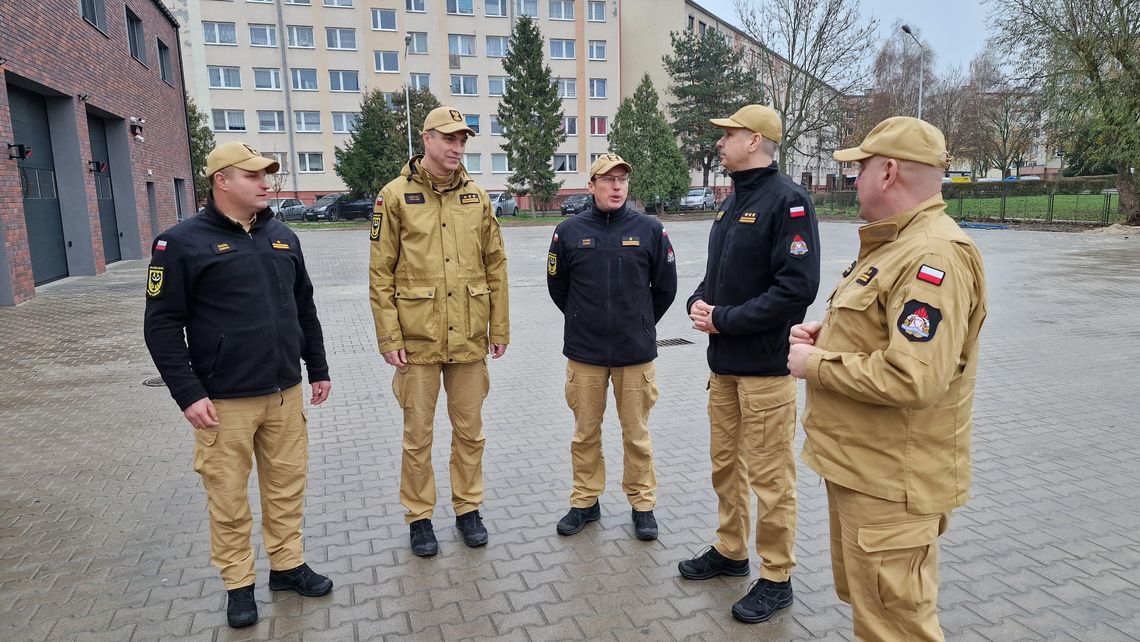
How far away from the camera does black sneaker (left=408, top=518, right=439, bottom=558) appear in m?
3.91

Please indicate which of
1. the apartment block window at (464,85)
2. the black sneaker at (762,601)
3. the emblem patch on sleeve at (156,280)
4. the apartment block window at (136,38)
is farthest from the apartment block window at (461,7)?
the black sneaker at (762,601)

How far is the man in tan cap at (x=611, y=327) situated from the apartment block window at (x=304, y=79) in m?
51.3

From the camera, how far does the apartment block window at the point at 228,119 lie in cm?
4872

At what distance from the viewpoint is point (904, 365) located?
2.09 metres

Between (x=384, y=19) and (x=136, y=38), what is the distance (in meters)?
31.2

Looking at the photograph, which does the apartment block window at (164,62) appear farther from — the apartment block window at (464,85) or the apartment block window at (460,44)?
the apartment block window at (460,44)

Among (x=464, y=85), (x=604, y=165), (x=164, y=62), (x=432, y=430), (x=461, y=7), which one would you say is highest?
(x=461, y=7)

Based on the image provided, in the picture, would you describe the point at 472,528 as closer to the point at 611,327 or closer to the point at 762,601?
the point at 611,327

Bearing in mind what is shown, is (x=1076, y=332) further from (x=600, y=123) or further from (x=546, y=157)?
(x=600, y=123)

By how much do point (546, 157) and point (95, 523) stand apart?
1654 inches

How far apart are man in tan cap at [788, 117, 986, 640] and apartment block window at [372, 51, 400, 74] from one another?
175 ft

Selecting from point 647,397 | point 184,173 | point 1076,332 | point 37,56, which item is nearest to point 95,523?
point 647,397

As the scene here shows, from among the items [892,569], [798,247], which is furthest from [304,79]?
[892,569]

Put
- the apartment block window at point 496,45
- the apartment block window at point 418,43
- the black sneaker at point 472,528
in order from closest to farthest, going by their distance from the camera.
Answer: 1. the black sneaker at point 472,528
2. the apartment block window at point 418,43
3. the apartment block window at point 496,45
